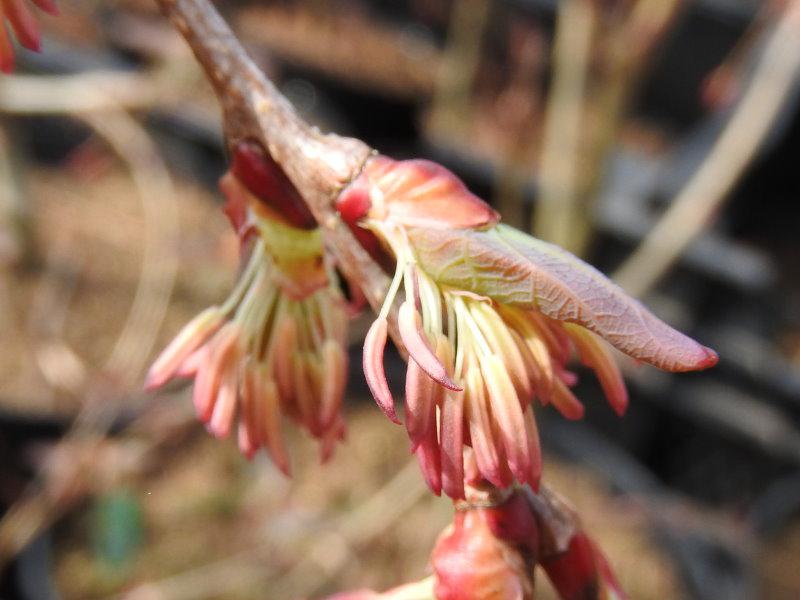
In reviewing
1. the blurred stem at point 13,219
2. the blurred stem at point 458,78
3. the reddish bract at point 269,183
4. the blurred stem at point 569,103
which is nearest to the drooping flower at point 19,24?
the reddish bract at point 269,183

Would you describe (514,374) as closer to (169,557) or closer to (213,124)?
(169,557)

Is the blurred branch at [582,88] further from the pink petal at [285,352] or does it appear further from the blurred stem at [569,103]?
the pink petal at [285,352]

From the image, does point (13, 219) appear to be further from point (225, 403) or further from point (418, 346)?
point (418, 346)

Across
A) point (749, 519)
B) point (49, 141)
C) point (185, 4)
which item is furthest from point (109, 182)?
point (185, 4)

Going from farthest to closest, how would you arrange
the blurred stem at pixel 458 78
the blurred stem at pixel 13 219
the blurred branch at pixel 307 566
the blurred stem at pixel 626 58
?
1. the blurred stem at pixel 458 78
2. the blurred stem at pixel 13 219
3. the blurred branch at pixel 307 566
4. the blurred stem at pixel 626 58

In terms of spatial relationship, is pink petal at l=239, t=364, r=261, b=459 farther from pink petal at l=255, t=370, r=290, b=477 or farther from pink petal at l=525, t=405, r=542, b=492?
pink petal at l=525, t=405, r=542, b=492

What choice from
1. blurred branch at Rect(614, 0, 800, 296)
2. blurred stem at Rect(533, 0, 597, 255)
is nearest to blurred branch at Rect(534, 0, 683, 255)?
blurred stem at Rect(533, 0, 597, 255)
